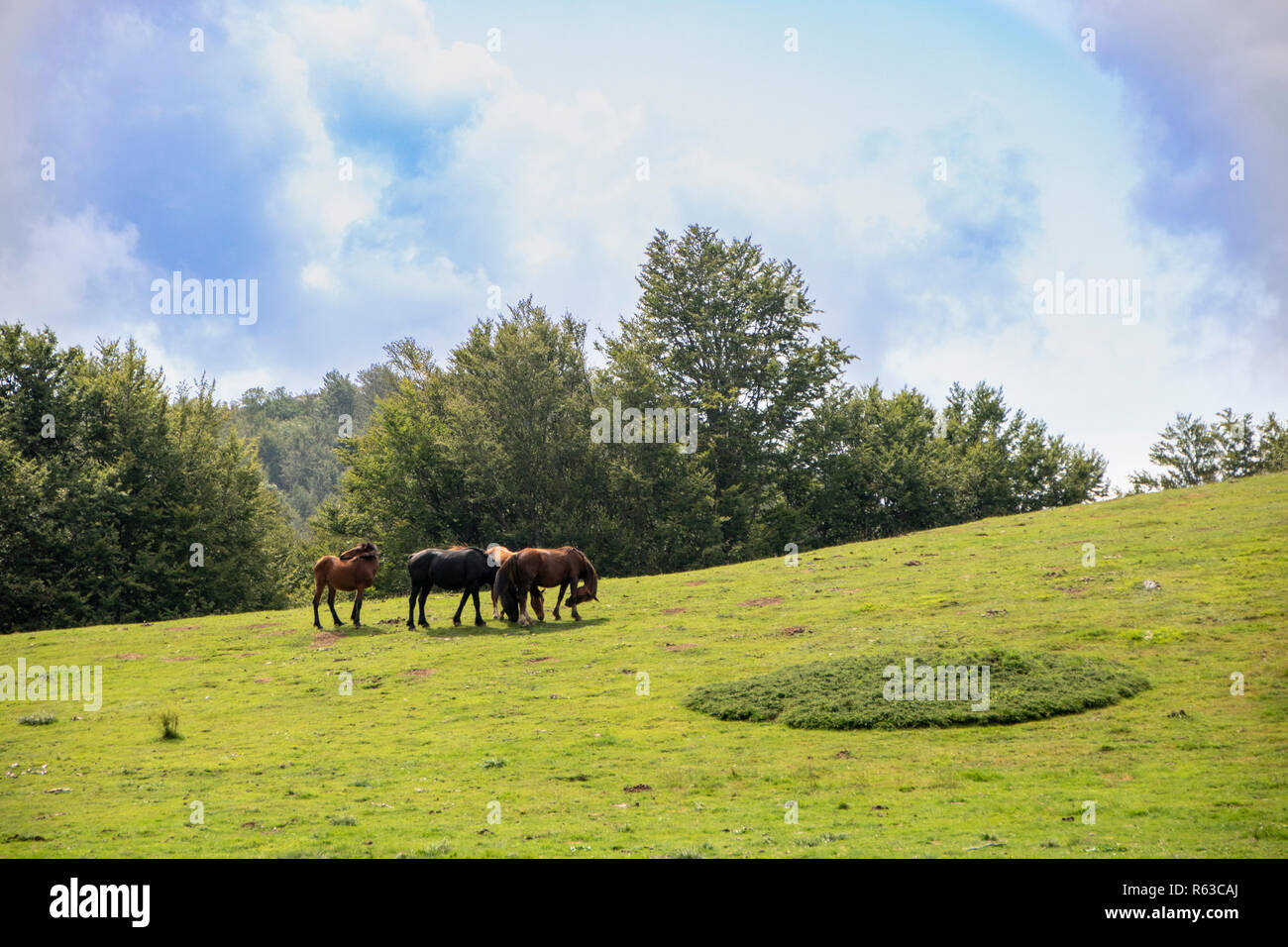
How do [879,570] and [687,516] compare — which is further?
[687,516]

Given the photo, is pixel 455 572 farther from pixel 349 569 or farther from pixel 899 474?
pixel 899 474

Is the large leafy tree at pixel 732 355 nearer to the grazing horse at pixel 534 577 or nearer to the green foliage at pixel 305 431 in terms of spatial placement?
the grazing horse at pixel 534 577

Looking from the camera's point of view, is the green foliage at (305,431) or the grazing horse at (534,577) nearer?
the grazing horse at (534,577)

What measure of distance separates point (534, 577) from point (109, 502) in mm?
27382

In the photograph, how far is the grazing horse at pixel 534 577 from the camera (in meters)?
27.6

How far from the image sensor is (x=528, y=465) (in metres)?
55.4

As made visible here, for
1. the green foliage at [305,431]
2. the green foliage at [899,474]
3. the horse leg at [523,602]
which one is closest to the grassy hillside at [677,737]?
the horse leg at [523,602]

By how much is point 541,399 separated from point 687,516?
37.6 ft

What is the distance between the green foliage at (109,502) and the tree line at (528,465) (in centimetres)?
12

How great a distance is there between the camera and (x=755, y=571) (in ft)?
118

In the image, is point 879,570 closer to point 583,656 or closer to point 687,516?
point 583,656

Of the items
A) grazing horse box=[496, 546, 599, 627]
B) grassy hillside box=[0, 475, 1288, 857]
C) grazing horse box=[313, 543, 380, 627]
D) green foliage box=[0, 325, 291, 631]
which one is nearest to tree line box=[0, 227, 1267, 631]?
green foliage box=[0, 325, 291, 631]
